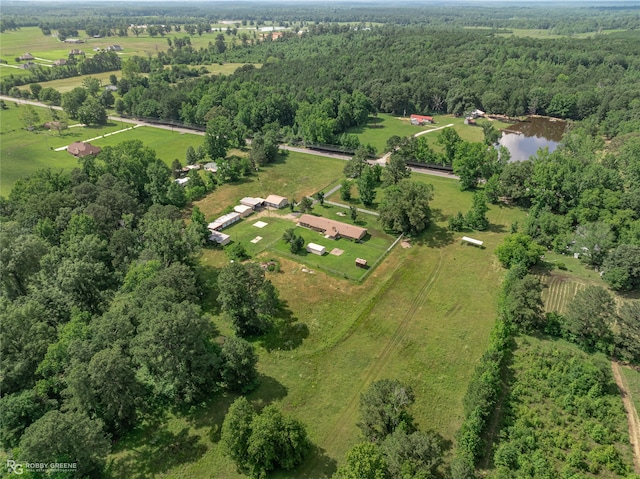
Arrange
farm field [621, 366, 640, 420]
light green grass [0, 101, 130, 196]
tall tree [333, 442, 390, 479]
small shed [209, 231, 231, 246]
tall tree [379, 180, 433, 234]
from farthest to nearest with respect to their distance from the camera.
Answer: light green grass [0, 101, 130, 196], tall tree [379, 180, 433, 234], small shed [209, 231, 231, 246], farm field [621, 366, 640, 420], tall tree [333, 442, 390, 479]

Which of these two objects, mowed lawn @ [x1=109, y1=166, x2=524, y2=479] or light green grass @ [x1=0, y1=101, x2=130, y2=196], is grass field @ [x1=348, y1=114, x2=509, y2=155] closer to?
mowed lawn @ [x1=109, y1=166, x2=524, y2=479]

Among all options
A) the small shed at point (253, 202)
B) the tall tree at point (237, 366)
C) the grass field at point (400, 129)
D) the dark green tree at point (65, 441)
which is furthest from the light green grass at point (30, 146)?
the grass field at point (400, 129)

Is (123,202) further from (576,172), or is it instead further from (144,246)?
(576,172)

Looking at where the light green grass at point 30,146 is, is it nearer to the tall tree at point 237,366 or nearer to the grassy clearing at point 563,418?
the tall tree at point 237,366

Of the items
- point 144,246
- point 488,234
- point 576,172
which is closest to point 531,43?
point 576,172

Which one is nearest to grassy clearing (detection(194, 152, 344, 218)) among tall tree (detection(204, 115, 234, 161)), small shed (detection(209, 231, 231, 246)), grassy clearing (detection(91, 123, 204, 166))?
small shed (detection(209, 231, 231, 246))

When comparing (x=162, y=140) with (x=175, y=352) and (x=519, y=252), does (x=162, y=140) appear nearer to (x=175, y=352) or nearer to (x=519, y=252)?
(x=175, y=352)
